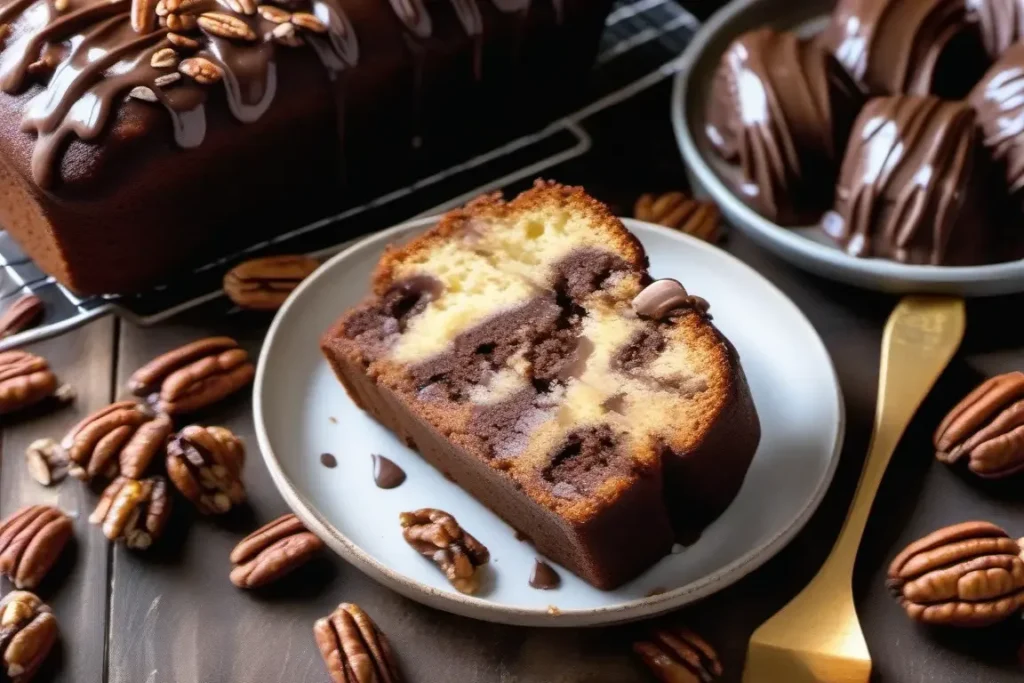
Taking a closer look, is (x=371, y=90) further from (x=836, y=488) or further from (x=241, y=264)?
(x=836, y=488)

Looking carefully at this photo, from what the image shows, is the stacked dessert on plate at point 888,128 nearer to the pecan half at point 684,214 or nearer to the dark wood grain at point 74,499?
the pecan half at point 684,214

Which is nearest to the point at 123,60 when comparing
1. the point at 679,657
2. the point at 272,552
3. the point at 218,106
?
the point at 218,106

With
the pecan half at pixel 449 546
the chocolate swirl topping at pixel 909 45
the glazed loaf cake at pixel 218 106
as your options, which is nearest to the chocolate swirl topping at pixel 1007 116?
the chocolate swirl topping at pixel 909 45

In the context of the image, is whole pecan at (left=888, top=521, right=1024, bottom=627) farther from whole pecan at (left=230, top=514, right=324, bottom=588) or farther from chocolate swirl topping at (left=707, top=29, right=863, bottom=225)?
whole pecan at (left=230, top=514, right=324, bottom=588)

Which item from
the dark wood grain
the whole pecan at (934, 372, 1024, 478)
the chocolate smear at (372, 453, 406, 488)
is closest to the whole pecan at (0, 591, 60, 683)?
the dark wood grain

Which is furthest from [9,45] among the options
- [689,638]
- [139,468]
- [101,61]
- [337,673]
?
[689,638]

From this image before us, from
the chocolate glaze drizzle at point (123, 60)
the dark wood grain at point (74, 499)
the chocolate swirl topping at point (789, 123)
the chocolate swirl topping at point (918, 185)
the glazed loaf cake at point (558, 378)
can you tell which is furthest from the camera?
the chocolate swirl topping at point (789, 123)
